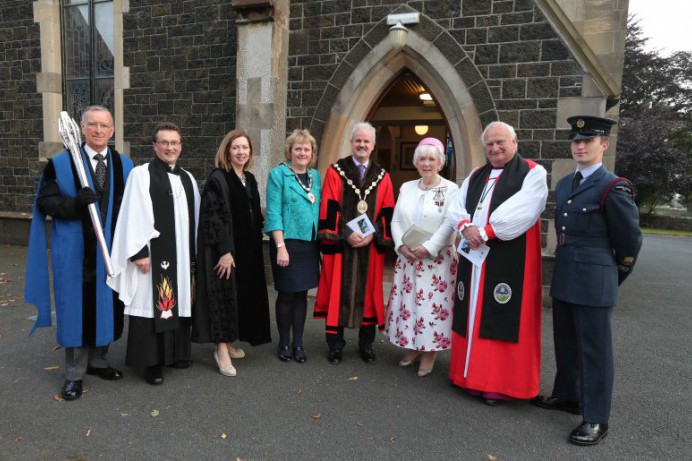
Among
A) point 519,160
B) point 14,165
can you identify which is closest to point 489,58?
point 519,160

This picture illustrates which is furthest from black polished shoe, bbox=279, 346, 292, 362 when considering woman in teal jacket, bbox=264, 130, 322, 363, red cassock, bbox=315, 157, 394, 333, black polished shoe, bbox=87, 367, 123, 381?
black polished shoe, bbox=87, 367, 123, 381

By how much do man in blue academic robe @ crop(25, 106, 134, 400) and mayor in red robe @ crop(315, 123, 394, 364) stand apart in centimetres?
159

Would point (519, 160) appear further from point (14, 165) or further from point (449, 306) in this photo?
point (14, 165)

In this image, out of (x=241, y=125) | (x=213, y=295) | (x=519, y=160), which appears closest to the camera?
(x=519, y=160)

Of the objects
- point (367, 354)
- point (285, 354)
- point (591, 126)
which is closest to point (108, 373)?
point (285, 354)

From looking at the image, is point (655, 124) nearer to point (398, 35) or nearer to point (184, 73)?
point (398, 35)

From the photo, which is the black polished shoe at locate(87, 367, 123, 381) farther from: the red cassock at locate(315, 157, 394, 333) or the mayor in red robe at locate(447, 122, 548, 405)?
the mayor in red robe at locate(447, 122, 548, 405)

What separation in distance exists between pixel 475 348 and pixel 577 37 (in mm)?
4109

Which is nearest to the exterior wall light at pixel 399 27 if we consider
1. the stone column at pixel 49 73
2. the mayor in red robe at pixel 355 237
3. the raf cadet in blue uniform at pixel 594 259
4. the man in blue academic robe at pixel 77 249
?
the mayor in red robe at pixel 355 237

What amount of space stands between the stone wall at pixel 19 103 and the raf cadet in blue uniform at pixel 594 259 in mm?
9565

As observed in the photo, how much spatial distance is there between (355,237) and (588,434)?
201 cm

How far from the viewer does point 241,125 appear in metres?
6.39

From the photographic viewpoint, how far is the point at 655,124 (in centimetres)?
2544

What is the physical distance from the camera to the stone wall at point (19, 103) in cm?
882
